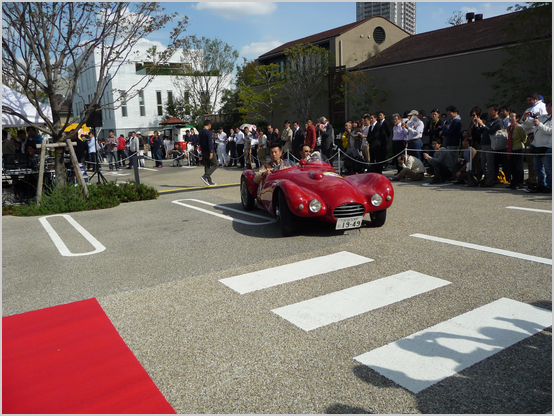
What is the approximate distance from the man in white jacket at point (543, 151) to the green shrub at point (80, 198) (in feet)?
29.6

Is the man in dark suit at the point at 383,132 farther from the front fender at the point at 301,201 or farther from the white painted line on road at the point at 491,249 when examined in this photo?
the front fender at the point at 301,201

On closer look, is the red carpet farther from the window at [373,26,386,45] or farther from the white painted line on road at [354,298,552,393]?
the window at [373,26,386,45]

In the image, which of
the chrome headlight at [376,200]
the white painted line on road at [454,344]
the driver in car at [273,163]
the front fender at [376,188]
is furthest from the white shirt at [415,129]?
the white painted line on road at [454,344]

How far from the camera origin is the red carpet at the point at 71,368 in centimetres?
284

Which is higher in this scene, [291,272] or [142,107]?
[142,107]

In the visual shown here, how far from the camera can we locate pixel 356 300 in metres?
4.28

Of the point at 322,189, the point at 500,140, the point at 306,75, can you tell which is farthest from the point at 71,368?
the point at 306,75

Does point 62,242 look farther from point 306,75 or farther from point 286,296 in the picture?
point 306,75

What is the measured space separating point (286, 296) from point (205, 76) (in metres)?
42.1

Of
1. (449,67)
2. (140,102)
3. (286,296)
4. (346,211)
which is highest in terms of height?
(140,102)

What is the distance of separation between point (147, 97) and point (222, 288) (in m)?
46.0

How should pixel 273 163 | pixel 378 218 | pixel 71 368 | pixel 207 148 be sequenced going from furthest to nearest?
1. pixel 207 148
2. pixel 273 163
3. pixel 378 218
4. pixel 71 368

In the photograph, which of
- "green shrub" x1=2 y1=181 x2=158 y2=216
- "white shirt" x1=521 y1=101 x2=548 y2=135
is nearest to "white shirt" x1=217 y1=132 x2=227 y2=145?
"green shrub" x1=2 y1=181 x2=158 y2=216

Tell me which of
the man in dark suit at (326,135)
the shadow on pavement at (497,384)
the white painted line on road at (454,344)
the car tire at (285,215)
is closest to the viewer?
the shadow on pavement at (497,384)
